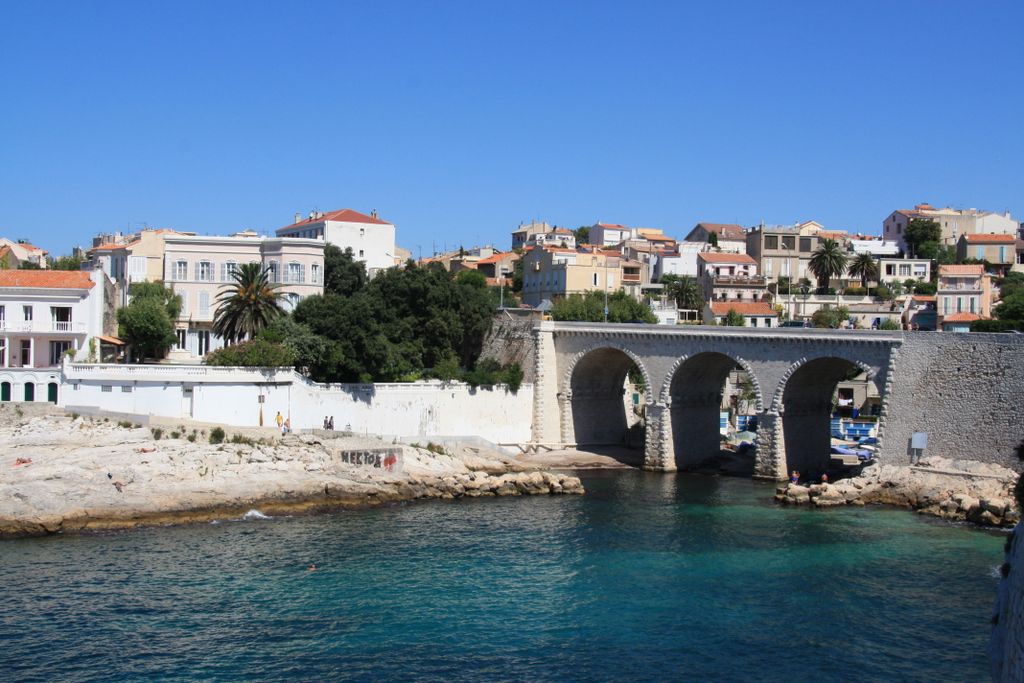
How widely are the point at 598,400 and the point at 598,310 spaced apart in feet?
37.9

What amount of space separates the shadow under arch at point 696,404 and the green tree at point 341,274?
22509 millimetres

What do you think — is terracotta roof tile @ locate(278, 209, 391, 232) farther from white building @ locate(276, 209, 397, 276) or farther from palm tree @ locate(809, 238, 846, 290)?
palm tree @ locate(809, 238, 846, 290)

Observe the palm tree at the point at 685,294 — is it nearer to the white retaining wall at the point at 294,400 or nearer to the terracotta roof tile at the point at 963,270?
the terracotta roof tile at the point at 963,270

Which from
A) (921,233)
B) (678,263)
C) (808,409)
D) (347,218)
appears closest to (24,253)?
(347,218)

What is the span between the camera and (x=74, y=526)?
43125 millimetres

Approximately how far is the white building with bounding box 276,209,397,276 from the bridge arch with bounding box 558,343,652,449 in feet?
81.6

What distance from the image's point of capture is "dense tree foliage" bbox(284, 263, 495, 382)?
5869 cm

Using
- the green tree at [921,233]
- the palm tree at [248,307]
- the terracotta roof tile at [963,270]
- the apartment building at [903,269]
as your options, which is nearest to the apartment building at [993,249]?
the apartment building at [903,269]

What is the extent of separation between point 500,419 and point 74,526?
27.5 m

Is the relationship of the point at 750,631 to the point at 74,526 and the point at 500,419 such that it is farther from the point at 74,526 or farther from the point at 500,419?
the point at 500,419

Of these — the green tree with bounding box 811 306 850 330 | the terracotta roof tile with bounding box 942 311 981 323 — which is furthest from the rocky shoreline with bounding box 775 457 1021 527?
the green tree with bounding box 811 306 850 330

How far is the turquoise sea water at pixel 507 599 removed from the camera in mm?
30031

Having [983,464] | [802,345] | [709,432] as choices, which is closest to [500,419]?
[709,432]

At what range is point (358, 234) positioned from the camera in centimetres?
8806
